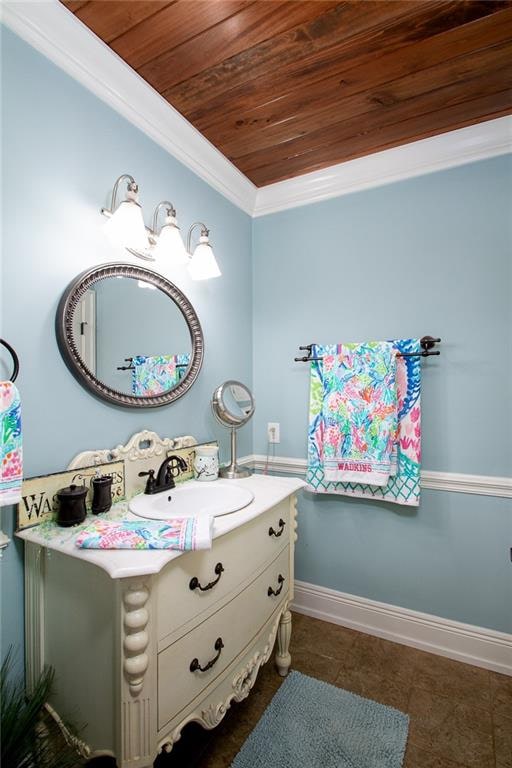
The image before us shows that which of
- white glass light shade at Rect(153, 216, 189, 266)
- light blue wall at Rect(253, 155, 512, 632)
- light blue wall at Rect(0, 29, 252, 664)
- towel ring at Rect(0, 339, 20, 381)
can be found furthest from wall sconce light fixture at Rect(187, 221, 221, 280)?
towel ring at Rect(0, 339, 20, 381)

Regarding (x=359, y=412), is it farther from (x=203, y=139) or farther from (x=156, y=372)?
(x=203, y=139)

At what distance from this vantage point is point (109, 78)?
1.26m

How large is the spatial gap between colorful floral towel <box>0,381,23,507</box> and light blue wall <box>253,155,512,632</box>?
1.45m

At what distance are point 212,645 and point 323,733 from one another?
66cm

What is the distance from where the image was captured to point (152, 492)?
1.35 m

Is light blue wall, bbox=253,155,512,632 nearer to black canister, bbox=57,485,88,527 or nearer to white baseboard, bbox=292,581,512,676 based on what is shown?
white baseboard, bbox=292,581,512,676

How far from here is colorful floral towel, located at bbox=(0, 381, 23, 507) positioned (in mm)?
833

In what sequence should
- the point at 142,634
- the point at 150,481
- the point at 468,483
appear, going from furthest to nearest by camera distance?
1. the point at 468,483
2. the point at 150,481
3. the point at 142,634

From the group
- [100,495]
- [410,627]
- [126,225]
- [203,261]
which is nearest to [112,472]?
[100,495]

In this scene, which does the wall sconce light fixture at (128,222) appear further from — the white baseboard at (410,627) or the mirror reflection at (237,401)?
the white baseboard at (410,627)

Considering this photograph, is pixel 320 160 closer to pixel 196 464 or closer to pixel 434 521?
pixel 196 464

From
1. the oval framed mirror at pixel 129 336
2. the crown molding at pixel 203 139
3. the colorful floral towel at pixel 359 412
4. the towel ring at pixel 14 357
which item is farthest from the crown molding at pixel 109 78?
the colorful floral towel at pixel 359 412

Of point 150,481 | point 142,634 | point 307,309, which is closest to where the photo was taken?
point 142,634

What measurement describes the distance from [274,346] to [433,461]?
3.46 feet
